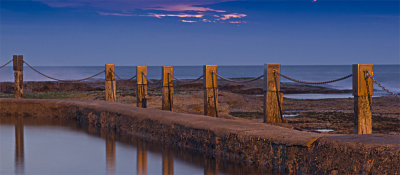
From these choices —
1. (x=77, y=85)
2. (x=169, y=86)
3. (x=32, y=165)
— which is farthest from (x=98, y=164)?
(x=77, y=85)

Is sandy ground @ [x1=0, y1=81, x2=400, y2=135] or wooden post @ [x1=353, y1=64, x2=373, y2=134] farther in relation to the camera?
sandy ground @ [x1=0, y1=81, x2=400, y2=135]

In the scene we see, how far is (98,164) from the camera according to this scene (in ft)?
22.1

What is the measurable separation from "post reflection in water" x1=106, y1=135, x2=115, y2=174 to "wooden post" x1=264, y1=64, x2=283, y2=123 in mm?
2444

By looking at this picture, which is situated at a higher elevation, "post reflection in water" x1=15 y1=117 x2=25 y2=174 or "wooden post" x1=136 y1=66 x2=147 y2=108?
"wooden post" x1=136 y1=66 x2=147 y2=108

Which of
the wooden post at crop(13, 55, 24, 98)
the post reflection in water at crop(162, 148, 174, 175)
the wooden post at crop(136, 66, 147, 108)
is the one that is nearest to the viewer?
the post reflection in water at crop(162, 148, 174, 175)

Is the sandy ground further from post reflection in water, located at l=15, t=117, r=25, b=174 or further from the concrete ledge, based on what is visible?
post reflection in water, located at l=15, t=117, r=25, b=174

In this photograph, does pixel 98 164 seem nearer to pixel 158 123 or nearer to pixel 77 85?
pixel 158 123

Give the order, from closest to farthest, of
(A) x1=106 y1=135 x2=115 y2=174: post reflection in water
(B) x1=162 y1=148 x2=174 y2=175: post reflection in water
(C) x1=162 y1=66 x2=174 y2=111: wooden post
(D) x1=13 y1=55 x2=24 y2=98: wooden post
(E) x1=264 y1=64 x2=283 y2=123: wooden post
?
(B) x1=162 y1=148 x2=174 y2=175: post reflection in water, (A) x1=106 y1=135 x2=115 y2=174: post reflection in water, (E) x1=264 y1=64 x2=283 y2=123: wooden post, (C) x1=162 y1=66 x2=174 y2=111: wooden post, (D) x1=13 y1=55 x2=24 y2=98: wooden post

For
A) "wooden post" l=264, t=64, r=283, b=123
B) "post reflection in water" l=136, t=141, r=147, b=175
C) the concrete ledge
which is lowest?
"post reflection in water" l=136, t=141, r=147, b=175

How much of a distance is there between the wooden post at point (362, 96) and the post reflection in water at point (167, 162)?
2367 millimetres

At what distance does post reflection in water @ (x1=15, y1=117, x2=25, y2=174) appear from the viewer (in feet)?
21.4

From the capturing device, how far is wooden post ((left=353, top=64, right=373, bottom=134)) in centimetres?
623

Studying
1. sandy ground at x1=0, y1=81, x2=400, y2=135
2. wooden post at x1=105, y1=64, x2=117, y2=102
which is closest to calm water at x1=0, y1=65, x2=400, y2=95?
sandy ground at x1=0, y1=81, x2=400, y2=135

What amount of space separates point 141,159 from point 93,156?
0.79m
